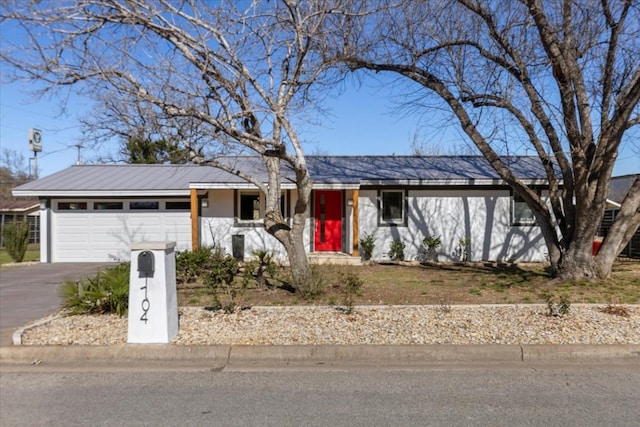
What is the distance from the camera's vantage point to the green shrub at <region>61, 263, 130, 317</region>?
272 inches

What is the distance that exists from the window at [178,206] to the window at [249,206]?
2114 millimetres

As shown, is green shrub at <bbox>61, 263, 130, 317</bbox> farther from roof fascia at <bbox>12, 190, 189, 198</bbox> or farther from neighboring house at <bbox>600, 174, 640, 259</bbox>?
neighboring house at <bbox>600, 174, 640, 259</bbox>

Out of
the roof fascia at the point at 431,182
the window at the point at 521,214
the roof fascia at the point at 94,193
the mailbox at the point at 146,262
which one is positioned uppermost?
the roof fascia at the point at 431,182

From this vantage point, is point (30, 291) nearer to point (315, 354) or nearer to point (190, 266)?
point (190, 266)

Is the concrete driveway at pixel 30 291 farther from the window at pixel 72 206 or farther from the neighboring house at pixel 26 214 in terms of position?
the neighboring house at pixel 26 214

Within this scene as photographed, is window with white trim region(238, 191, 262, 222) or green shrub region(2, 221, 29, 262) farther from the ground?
window with white trim region(238, 191, 262, 222)

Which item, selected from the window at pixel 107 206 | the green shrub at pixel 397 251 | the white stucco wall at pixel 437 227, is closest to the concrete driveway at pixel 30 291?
the window at pixel 107 206

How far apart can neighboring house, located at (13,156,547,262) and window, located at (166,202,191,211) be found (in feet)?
0.11

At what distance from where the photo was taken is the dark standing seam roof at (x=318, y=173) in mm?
14430

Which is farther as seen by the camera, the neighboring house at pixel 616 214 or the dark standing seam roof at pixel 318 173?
the neighboring house at pixel 616 214

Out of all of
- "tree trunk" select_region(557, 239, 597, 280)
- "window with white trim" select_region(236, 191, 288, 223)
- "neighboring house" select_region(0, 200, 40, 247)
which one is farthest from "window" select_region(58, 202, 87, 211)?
"tree trunk" select_region(557, 239, 597, 280)

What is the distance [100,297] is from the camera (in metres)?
6.91

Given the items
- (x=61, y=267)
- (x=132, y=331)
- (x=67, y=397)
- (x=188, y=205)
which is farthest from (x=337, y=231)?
(x=67, y=397)

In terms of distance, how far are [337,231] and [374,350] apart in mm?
9372
